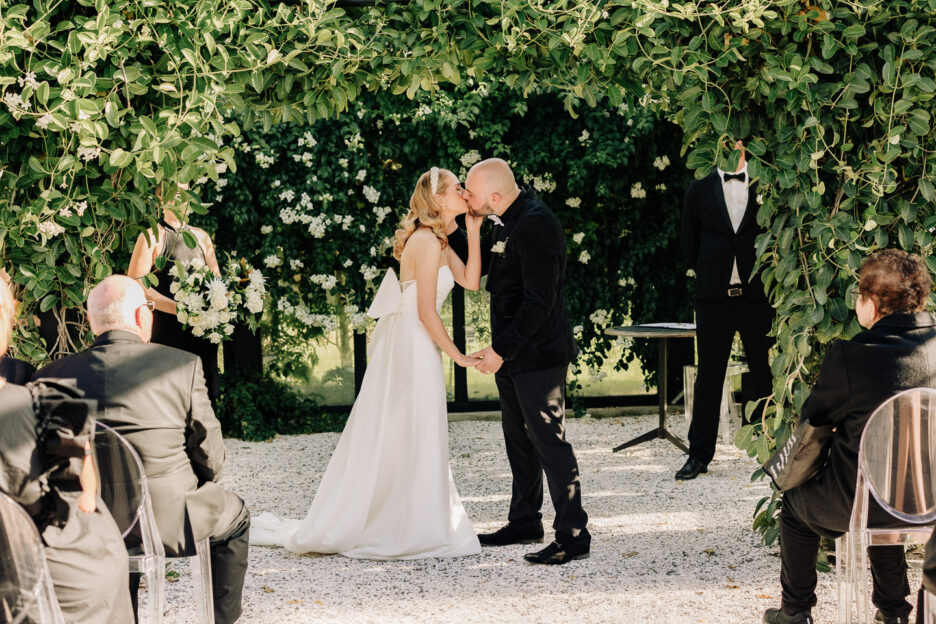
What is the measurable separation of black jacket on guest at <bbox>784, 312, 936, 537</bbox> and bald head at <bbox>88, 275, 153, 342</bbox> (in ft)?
7.28

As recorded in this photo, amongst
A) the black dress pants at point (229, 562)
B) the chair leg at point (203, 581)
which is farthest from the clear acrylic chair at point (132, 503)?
the black dress pants at point (229, 562)

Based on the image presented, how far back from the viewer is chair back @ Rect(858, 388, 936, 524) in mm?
2871

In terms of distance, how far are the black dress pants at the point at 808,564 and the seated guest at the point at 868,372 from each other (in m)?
0.01

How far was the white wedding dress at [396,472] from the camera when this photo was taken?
15.0 ft

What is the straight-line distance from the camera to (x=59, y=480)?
2311 mm

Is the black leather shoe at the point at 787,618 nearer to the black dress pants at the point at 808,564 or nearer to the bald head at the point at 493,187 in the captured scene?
the black dress pants at the point at 808,564

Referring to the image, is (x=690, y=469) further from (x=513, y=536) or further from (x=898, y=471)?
(x=898, y=471)

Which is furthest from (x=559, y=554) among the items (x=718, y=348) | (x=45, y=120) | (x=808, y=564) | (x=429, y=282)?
(x=45, y=120)

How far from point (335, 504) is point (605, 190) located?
3.88m

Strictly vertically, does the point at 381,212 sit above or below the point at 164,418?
above

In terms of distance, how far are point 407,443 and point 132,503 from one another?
75.8 inches

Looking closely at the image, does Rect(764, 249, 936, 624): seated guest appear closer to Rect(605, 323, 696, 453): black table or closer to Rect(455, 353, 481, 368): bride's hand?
Rect(455, 353, 481, 368): bride's hand

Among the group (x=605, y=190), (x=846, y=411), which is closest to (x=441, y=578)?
(x=846, y=411)

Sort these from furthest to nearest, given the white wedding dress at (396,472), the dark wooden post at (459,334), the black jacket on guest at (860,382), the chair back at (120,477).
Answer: the dark wooden post at (459,334) < the white wedding dress at (396,472) < the black jacket on guest at (860,382) < the chair back at (120,477)
